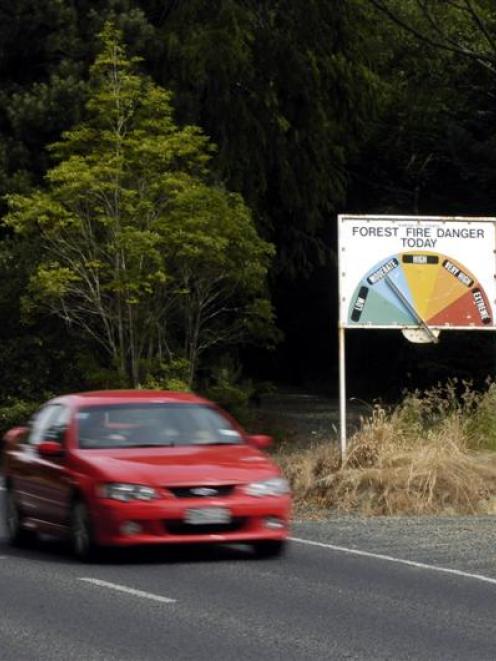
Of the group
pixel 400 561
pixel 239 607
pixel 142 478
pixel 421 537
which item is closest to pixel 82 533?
pixel 142 478

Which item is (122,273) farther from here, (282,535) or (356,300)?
(282,535)

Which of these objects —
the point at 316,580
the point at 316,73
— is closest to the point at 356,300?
the point at 316,580

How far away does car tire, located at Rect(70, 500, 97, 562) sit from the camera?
14.6 m

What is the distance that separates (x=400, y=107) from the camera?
172 feet

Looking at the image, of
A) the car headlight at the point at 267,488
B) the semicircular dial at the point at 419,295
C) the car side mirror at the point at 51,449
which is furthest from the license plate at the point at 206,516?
the semicircular dial at the point at 419,295

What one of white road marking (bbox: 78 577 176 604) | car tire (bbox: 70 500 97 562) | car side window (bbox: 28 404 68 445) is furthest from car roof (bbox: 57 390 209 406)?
white road marking (bbox: 78 577 176 604)

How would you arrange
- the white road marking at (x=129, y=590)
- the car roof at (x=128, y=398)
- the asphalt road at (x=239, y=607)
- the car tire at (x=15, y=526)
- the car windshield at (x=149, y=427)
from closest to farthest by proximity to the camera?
the asphalt road at (x=239, y=607) → the white road marking at (x=129, y=590) → the car windshield at (x=149, y=427) → the car roof at (x=128, y=398) → the car tire at (x=15, y=526)

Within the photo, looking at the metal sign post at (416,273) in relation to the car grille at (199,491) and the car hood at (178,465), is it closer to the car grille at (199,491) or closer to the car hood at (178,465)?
the car hood at (178,465)

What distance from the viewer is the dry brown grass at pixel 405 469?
65.1 ft

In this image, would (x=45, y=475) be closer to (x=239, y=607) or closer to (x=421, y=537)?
(x=421, y=537)

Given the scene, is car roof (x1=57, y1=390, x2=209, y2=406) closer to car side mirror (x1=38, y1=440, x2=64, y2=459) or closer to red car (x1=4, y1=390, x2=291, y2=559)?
red car (x1=4, y1=390, x2=291, y2=559)

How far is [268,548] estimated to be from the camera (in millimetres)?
15289

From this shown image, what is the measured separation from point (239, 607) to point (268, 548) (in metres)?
3.29

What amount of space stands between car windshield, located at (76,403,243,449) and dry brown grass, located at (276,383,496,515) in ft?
13.9
